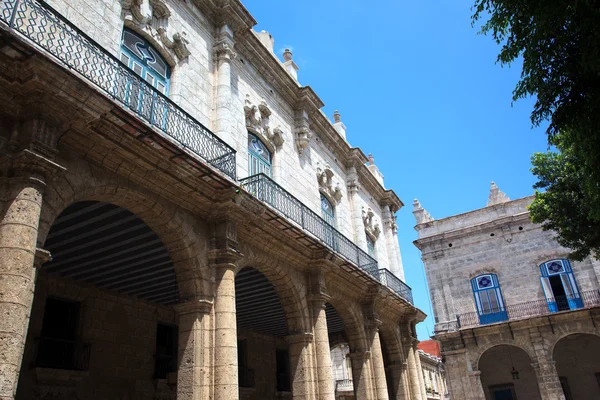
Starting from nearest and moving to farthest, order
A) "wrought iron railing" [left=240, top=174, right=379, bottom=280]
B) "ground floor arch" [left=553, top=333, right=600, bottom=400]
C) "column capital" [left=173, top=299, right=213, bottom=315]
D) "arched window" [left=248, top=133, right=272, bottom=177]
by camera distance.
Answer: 1. "column capital" [left=173, top=299, right=213, bottom=315]
2. "wrought iron railing" [left=240, top=174, right=379, bottom=280]
3. "arched window" [left=248, top=133, right=272, bottom=177]
4. "ground floor arch" [left=553, top=333, right=600, bottom=400]

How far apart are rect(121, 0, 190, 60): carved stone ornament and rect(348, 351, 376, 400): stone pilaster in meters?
8.74

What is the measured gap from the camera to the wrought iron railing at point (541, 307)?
69.2 ft

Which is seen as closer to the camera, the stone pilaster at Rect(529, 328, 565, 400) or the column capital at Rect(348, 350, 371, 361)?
the column capital at Rect(348, 350, 371, 361)

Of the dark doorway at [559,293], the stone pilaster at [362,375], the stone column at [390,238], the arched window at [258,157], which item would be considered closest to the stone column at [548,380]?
the dark doorway at [559,293]

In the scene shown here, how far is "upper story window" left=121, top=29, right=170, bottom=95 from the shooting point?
877cm

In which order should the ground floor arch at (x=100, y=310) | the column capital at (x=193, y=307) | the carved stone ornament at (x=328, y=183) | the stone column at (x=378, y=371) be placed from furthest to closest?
the carved stone ornament at (x=328, y=183), the stone column at (x=378, y=371), the ground floor arch at (x=100, y=310), the column capital at (x=193, y=307)

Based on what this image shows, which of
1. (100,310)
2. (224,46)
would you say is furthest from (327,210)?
(100,310)

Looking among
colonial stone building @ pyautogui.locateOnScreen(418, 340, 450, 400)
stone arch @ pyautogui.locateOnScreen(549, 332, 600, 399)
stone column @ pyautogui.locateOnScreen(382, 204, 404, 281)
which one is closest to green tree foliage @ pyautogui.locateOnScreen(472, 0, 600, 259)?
stone column @ pyautogui.locateOnScreen(382, 204, 404, 281)

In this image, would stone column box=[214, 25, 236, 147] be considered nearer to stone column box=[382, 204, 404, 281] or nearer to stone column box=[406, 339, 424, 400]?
stone column box=[406, 339, 424, 400]

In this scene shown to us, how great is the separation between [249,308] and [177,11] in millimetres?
7677

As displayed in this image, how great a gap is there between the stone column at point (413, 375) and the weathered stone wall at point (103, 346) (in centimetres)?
829

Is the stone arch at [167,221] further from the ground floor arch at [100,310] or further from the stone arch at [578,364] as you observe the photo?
the stone arch at [578,364]

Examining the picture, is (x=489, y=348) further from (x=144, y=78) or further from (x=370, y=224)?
(x=144, y=78)

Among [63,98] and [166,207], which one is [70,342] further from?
[63,98]
